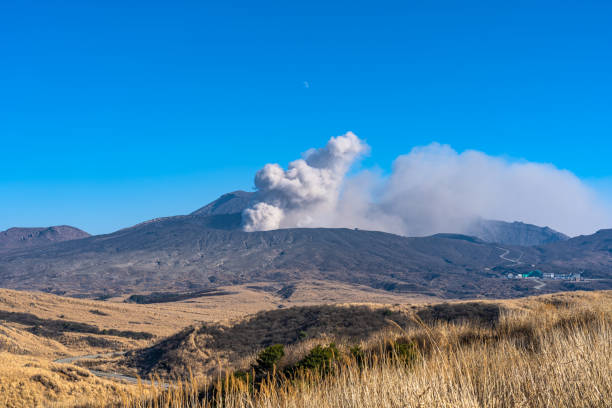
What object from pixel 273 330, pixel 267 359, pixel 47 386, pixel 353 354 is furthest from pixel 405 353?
pixel 273 330

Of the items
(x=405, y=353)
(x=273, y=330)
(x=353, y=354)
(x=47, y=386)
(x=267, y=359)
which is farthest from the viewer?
(x=273, y=330)

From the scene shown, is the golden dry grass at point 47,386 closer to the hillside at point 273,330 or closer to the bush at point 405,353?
the hillside at point 273,330

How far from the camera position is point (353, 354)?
10719mm

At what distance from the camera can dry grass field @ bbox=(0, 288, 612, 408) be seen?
4578mm

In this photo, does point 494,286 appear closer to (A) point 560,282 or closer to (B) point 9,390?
(A) point 560,282

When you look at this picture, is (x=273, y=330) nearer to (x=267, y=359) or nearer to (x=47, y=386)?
(x=47, y=386)

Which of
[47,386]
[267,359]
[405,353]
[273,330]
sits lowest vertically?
[273,330]

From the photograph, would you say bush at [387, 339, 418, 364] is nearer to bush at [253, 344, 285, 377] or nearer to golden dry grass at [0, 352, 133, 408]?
bush at [253, 344, 285, 377]

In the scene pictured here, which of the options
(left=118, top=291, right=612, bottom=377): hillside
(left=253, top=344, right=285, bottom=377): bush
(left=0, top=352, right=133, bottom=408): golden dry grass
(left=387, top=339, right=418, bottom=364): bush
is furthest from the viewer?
(left=118, top=291, right=612, bottom=377): hillside

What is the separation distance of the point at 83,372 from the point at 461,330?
84.3 ft

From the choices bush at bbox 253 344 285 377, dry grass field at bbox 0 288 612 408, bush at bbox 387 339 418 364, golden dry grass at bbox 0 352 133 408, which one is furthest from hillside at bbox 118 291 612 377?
bush at bbox 387 339 418 364

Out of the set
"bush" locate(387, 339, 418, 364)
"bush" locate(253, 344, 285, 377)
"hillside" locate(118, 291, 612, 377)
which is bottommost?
"hillside" locate(118, 291, 612, 377)

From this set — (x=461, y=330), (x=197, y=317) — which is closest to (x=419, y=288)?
(x=197, y=317)

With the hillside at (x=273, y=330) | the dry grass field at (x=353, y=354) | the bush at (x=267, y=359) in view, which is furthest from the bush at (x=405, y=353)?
the hillside at (x=273, y=330)
